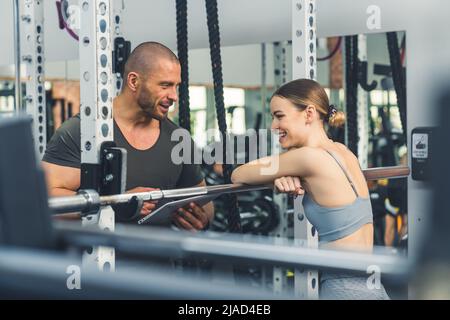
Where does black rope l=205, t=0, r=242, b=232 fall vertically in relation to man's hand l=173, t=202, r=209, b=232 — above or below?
above

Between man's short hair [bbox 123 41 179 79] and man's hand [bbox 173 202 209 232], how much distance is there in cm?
69

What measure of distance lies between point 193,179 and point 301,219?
0.60 meters

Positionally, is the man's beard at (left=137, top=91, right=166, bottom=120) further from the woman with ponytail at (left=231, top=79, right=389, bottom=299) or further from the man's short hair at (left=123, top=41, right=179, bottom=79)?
the woman with ponytail at (left=231, top=79, right=389, bottom=299)

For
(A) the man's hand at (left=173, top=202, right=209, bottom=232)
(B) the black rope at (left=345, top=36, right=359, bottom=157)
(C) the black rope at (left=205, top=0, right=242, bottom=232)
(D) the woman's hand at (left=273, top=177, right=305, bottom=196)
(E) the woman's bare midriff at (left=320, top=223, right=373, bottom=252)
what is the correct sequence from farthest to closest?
1. (B) the black rope at (left=345, top=36, right=359, bottom=157)
2. (C) the black rope at (left=205, top=0, right=242, bottom=232)
3. (A) the man's hand at (left=173, top=202, right=209, bottom=232)
4. (D) the woman's hand at (left=273, top=177, right=305, bottom=196)
5. (E) the woman's bare midriff at (left=320, top=223, right=373, bottom=252)

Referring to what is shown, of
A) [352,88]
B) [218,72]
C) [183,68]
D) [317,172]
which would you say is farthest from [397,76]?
[317,172]

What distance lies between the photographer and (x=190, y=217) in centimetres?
280

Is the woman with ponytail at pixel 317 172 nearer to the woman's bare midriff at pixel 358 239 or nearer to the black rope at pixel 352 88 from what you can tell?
the woman's bare midriff at pixel 358 239

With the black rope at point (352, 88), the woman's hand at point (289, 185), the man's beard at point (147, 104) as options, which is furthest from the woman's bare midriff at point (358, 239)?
the black rope at point (352, 88)

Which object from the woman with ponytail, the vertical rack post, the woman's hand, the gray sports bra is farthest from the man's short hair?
the gray sports bra

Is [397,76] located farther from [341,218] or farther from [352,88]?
[341,218]

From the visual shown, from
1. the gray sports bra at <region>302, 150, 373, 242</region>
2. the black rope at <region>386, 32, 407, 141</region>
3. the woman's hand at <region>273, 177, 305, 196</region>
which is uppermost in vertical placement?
the black rope at <region>386, 32, 407, 141</region>

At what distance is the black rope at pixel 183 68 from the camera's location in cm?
294

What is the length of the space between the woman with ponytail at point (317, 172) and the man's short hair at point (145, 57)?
774 mm

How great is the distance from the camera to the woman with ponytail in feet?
7.70
